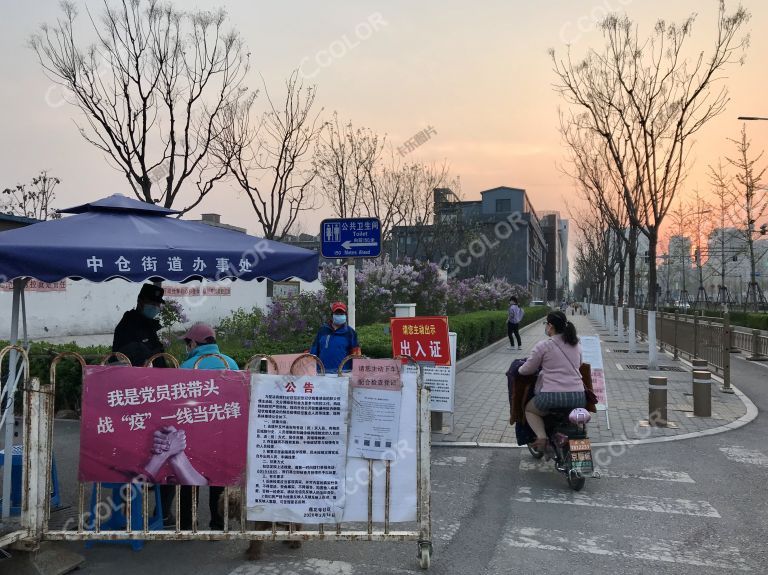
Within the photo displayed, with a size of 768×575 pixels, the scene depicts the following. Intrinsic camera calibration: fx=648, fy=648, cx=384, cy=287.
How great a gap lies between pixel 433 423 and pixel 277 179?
16.7m

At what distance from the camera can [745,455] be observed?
7320 mm

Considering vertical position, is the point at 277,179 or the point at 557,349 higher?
the point at 277,179

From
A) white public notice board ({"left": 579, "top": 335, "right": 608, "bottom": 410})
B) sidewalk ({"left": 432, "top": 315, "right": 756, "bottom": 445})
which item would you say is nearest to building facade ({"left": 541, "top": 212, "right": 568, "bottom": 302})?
sidewalk ({"left": 432, "top": 315, "right": 756, "bottom": 445})

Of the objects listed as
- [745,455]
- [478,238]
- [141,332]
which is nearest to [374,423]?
[141,332]

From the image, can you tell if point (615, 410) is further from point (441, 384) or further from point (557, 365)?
point (557, 365)

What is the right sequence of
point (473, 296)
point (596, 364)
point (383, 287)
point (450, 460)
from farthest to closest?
point (473, 296), point (383, 287), point (596, 364), point (450, 460)

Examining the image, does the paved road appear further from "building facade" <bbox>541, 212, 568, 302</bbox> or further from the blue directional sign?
"building facade" <bbox>541, 212, 568, 302</bbox>

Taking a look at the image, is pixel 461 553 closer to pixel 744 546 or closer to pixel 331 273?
pixel 744 546

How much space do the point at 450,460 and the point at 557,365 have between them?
178 cm

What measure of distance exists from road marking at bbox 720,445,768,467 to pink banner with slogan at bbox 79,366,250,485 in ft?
18.6

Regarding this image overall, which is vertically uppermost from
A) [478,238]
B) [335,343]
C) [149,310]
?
[478,238]

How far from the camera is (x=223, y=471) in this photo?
14.0ft

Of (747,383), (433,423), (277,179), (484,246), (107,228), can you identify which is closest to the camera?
(107,228)

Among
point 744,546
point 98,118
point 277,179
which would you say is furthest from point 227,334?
point 744,546
